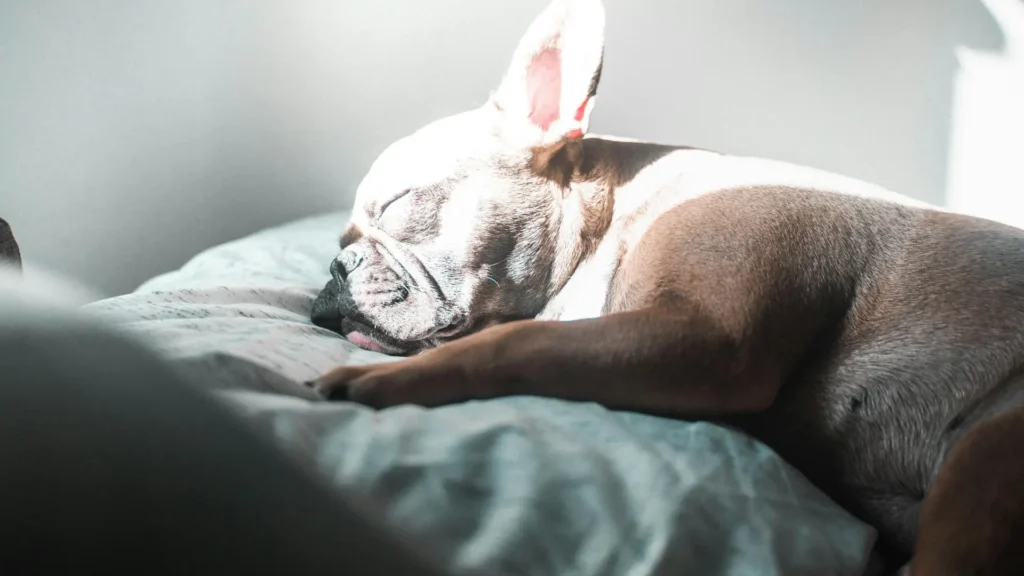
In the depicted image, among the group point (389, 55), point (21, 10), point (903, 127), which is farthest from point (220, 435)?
point (903, 127)

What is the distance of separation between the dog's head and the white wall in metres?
0.68

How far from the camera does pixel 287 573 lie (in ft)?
1.47

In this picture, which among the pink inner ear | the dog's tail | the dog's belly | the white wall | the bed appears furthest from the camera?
the white wall

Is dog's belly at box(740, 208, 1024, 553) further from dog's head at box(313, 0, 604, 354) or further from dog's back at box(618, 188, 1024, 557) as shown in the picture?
dog's head at box(313, 0, 604, 354)

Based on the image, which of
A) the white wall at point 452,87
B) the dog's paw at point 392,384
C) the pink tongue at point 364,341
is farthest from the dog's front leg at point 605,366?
the white wall at point 452,87

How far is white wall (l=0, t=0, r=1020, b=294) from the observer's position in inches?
72.5

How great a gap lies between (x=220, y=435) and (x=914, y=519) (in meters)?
0.77

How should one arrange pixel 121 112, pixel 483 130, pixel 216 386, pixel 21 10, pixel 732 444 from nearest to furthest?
pixel 216 386
pixel 732 444
pixel 483 130
pixel 21 10
pixel 121 112

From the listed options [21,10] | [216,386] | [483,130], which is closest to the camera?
[216,386]

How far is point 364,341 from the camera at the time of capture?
126 centimetres

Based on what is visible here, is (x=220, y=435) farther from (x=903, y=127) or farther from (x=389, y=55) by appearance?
(x=903, y=127)

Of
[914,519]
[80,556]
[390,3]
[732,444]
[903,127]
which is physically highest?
[390,3]

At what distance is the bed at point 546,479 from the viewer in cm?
58

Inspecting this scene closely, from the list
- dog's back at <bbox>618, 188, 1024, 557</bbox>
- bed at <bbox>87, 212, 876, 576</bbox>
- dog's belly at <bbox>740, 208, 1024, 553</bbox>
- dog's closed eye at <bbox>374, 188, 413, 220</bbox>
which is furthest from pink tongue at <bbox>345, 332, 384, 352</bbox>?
dog's belly at <bbox>740, 208, 1024, 553</bbox>
